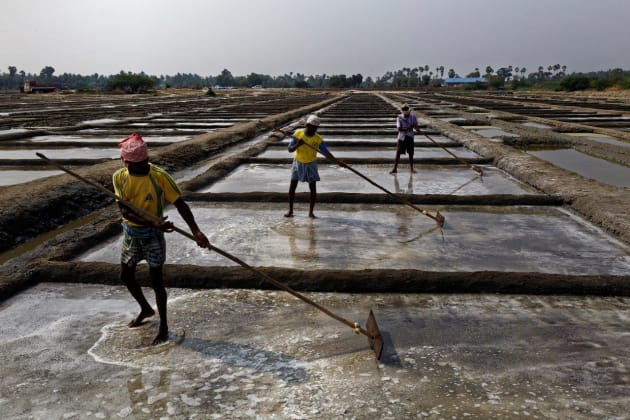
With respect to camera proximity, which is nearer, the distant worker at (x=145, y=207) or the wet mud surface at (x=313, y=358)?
the wet mud surface at (x=313, y=358)

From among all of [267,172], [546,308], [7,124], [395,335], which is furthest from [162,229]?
[7,124]

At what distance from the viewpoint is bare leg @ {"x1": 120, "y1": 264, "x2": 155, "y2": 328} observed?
11.9ft

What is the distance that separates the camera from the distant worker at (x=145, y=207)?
132 inches

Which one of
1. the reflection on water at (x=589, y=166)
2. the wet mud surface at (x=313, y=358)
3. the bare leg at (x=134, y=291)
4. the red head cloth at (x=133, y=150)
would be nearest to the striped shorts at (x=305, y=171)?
the wet mud surface at (x=313, y=358)

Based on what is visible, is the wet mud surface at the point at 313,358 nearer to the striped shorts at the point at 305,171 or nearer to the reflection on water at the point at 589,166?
the striped shorts at the point at 305,171

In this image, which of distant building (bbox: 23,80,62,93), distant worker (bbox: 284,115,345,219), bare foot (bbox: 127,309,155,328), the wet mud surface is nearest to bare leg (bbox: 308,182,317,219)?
distant worker (bbox: 284,115,345,219)

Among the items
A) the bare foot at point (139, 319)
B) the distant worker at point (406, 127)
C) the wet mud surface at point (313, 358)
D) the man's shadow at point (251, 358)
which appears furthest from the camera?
the distant worker at point (406, 127)

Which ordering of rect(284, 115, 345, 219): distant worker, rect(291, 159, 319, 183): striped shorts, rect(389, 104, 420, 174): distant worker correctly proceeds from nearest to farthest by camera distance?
rect(284, 115, 345, 219): distant worker
rect(291, 159, 319, 183): striped shorts
rect(389, 104, 420, 174): distant worker

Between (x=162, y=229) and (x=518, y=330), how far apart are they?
9.03 ft

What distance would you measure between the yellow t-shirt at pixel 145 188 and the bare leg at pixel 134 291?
41 centimetres

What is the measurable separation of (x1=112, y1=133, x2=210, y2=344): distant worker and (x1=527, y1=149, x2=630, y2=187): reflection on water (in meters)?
9.15

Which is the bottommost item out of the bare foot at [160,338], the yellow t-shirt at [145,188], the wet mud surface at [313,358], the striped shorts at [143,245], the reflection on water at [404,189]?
the wet mud surface at [313,358]

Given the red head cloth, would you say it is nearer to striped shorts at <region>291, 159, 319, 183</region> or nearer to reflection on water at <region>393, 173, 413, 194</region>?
striped shorts at <region>291, 159, 319, 183</region>

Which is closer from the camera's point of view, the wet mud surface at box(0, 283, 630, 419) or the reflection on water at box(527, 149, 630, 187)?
the wet mud surface at box(0, 283, 630, 419)
